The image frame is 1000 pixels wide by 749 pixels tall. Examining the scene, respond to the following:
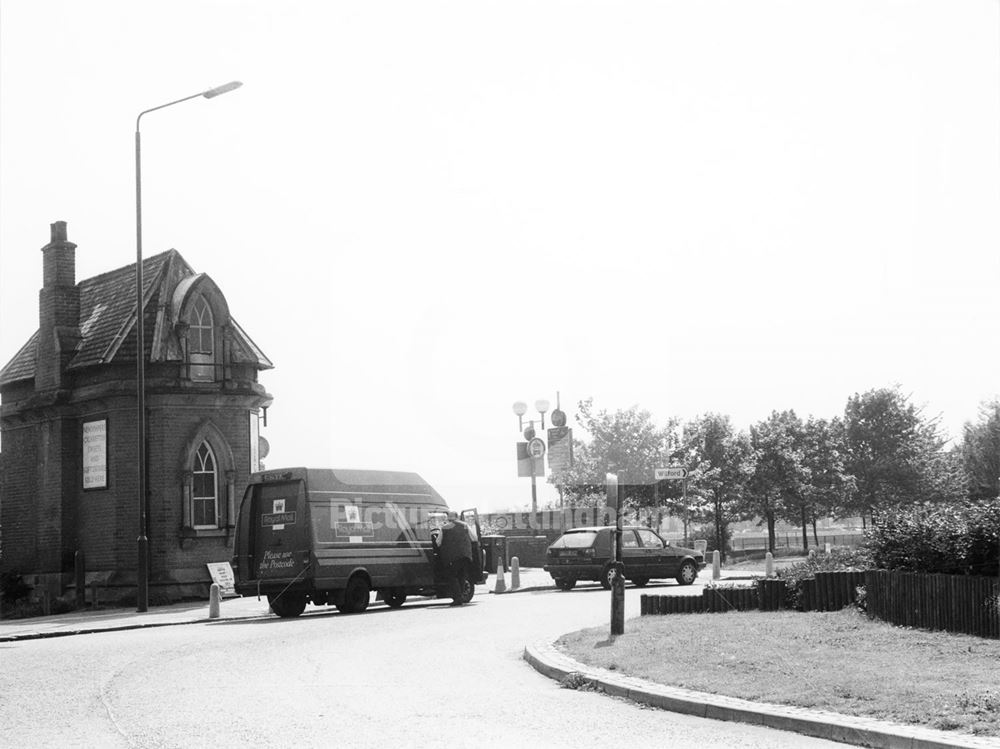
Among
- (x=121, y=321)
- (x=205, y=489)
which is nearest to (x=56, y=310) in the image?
(x=121, y=321)

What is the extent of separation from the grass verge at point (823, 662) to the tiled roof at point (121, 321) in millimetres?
18400

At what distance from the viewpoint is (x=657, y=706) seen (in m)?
10.6

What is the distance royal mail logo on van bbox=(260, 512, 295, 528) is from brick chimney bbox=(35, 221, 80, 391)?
35.7 ft

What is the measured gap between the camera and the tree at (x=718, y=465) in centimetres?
6531

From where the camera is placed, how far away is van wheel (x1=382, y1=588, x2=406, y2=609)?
25.4 meters

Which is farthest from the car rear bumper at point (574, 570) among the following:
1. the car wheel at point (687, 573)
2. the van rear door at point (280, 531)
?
the van rear door at point (280, 531)

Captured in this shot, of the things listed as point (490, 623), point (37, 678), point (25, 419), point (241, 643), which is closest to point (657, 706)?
point (37, 678)

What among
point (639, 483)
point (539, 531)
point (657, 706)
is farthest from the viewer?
point (639, 483)

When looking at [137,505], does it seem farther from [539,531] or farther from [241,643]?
[539,531]

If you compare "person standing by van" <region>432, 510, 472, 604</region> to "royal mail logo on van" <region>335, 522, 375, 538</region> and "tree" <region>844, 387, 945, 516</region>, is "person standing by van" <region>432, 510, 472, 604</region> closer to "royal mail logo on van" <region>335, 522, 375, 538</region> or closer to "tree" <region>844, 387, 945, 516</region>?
"royal mail logo on van" <region>335, 522, 375, 538</region>

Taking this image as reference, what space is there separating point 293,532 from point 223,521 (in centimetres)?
848

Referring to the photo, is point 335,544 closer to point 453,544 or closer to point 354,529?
point 354,529

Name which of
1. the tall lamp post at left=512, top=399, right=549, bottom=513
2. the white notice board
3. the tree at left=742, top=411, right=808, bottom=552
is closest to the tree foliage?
the tree at left=742, top=411, right=808, bottom=552

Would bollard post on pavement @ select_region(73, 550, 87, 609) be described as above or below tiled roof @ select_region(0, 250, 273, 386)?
below
